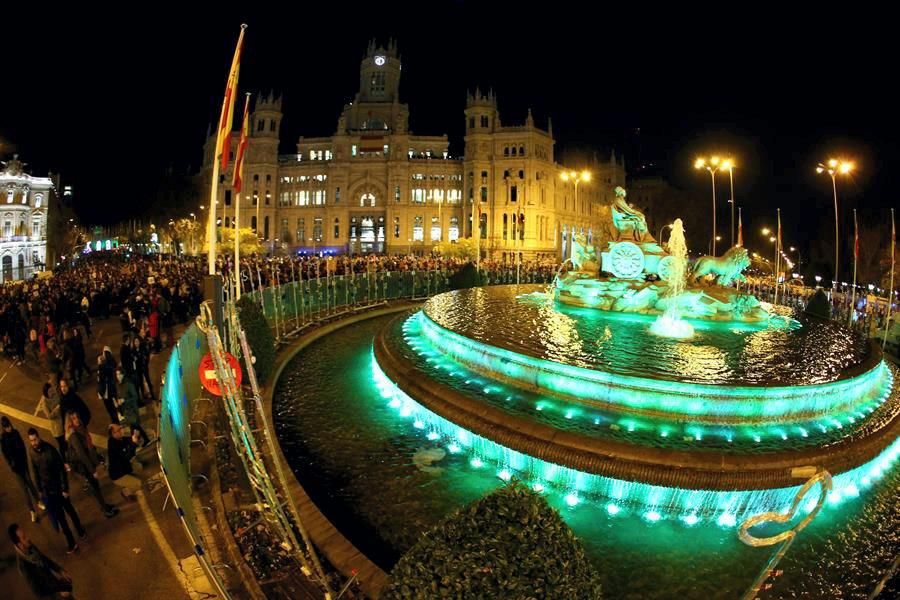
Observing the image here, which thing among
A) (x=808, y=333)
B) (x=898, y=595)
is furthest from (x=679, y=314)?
(x=898, y=595)

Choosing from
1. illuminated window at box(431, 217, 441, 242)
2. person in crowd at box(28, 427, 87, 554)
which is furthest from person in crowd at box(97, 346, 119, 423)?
illuminated window at box(431, 217, 441, 242)

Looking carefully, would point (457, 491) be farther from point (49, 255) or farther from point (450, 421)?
point (49, 255)

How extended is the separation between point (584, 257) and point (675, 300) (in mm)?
4342

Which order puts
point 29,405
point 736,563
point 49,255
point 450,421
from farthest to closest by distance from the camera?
point 49,255
point 29,405
point 450,421
point 736,563

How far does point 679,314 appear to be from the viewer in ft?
53.4

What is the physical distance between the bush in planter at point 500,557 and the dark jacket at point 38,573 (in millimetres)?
3307

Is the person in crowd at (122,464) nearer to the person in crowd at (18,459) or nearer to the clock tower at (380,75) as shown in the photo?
the person in crowd at (18,459)

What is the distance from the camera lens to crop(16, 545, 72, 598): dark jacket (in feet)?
15.0

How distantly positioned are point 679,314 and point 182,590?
14792mm

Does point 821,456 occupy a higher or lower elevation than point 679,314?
lower

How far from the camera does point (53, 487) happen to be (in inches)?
230

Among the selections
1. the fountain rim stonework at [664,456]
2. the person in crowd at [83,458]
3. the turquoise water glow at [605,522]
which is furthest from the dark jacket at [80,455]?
the fountain rim stonework at [664,456]

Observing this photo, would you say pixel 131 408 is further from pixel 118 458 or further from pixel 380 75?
pixel 380 75

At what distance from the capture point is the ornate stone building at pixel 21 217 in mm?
51219
